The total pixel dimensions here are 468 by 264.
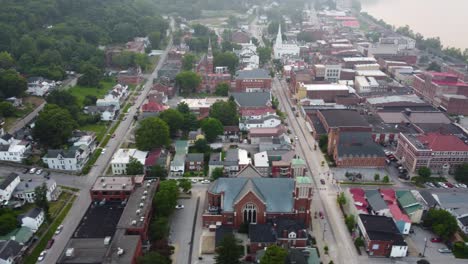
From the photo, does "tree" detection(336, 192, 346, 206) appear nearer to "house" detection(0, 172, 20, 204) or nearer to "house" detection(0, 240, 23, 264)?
"house" detection(0, 240, 23, 264)

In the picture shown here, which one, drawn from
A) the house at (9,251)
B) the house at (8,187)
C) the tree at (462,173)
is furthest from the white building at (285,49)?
the house at (9,251)

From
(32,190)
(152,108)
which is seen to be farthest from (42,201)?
(152,108)

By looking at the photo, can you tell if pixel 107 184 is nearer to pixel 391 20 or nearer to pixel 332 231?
pixel 332 231

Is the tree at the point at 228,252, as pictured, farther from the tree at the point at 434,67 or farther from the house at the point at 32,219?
the tree at the point at 434,67

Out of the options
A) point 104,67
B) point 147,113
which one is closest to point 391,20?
point 104,67

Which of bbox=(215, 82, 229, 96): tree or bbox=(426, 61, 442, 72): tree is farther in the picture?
bbox=(426, 61, 442, 72): tree

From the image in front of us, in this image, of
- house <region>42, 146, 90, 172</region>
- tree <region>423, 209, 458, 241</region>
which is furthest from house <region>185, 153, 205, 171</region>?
tree <region>423, 209, 458, 241</region>

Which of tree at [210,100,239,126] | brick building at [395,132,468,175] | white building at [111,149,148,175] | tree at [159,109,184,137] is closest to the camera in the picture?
white building at [111,149,148,175]
